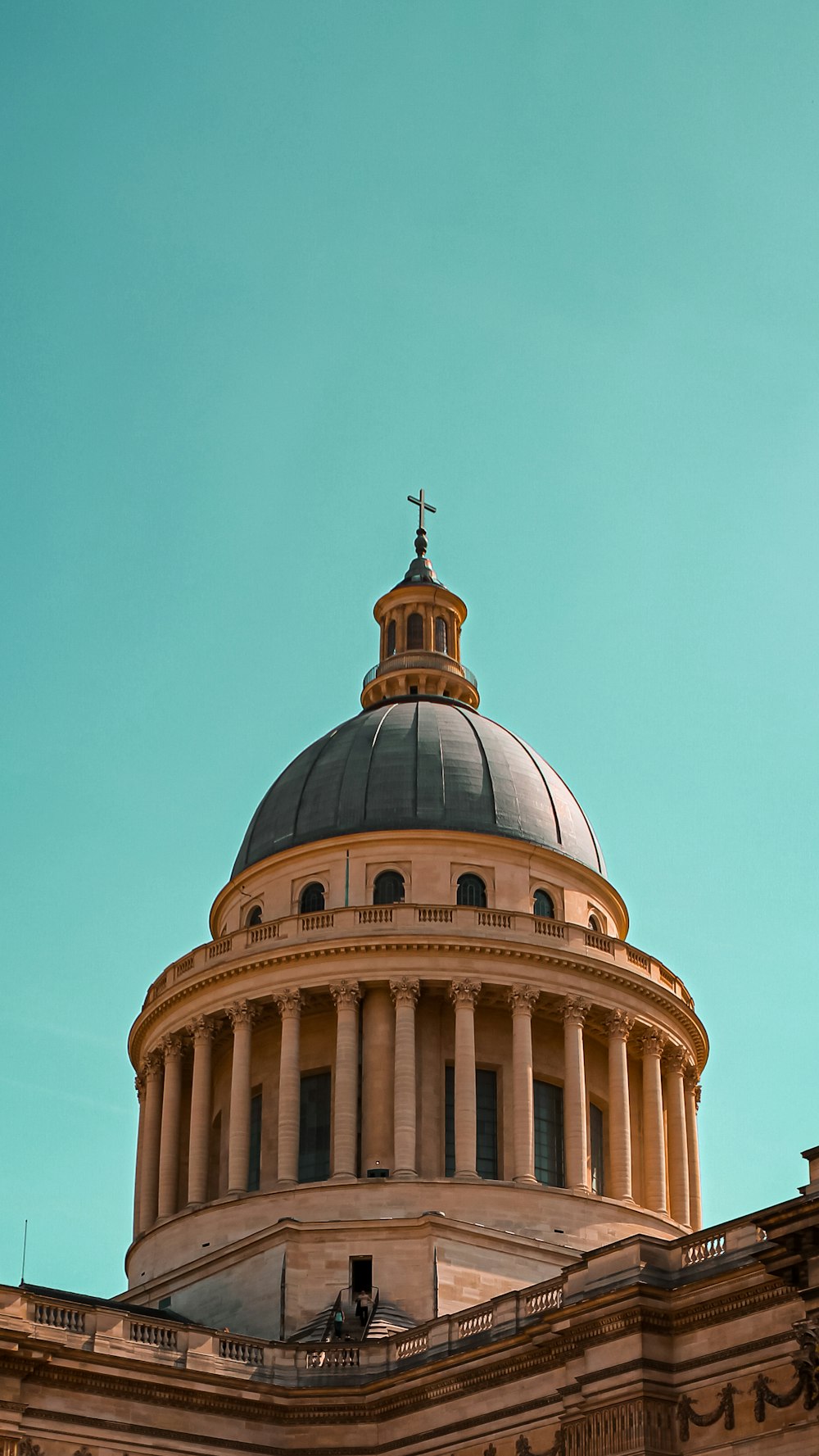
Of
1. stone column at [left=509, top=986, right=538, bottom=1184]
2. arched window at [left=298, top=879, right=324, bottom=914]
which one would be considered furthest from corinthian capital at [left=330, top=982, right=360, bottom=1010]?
stone column at [left=509, top=986, right=538, bottom=1184]

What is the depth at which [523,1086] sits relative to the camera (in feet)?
189

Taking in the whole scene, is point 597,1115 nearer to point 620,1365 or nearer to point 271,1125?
point 271,1125

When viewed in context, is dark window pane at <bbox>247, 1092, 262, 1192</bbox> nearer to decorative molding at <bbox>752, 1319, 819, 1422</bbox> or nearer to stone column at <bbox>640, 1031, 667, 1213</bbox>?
stone column at <bbox>640, 1031, 667, 1213</bbox>

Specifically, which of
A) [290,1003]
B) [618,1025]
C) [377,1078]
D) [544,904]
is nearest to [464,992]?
[377,1078]

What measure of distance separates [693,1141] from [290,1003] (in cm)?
1444

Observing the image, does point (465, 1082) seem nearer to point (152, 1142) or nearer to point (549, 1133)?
point (549, 1133)

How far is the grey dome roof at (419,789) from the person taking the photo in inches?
2498

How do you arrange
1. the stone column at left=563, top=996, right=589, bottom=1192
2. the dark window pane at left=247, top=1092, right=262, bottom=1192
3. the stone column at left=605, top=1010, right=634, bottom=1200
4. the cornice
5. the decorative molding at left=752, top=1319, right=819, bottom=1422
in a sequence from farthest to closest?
the dark window pane at left=247, top=1092, right=262, bottom=1192, the stone column at left=605, top=1010, right=634, bottom=1200, the cornice, the stone column at left=563, top=996, right=589, bottom=1192, the decorative molding at left=752, top=1319, right=819, bottom=1422

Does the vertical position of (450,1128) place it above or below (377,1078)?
below

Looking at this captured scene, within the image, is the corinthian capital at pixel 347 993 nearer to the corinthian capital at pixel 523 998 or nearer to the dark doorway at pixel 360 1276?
the corinthian capital at pixel 523 998

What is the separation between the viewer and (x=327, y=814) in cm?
6444

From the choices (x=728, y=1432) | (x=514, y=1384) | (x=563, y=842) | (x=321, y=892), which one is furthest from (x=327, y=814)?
(x=728, y=1432)

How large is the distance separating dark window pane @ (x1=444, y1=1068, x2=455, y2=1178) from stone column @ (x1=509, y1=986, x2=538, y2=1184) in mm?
1810

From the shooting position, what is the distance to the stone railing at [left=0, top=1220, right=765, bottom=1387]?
39.6 m
